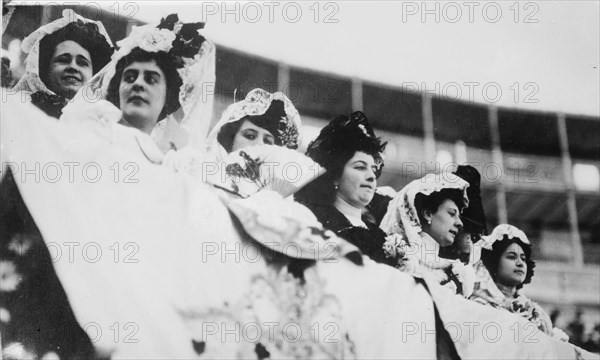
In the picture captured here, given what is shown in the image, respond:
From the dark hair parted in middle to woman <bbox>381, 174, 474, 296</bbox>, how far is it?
0.15m

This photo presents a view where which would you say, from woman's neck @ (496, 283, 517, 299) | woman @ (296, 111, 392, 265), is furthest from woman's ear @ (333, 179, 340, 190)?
woman's neck @ (496, 283, 517, 299)

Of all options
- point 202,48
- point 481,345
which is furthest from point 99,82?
point 481,345

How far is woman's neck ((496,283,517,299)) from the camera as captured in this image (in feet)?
6.70

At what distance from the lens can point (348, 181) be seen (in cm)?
203

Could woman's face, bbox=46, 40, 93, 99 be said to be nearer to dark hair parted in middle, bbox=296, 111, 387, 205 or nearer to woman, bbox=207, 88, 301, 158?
woman, bbox=207, 88, 301, 158

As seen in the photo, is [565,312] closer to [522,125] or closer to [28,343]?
[522,125]

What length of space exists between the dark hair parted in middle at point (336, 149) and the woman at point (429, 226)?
151 millimetres

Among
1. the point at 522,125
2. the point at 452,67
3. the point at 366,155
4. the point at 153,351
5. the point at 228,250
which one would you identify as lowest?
the point at 153,351

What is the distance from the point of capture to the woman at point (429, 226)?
200 cm

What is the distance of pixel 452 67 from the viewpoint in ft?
7.03

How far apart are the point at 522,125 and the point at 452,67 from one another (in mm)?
325

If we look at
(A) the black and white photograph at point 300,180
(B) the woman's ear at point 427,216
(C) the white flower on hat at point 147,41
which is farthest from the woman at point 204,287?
(C) the white flower on hat at point 147,41

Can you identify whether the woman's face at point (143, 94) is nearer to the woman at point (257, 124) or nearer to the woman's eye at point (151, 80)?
the woman's eye at point (151, 80)

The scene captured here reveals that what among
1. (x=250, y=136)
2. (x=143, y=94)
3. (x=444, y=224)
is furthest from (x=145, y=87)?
(x=444, y=224)
